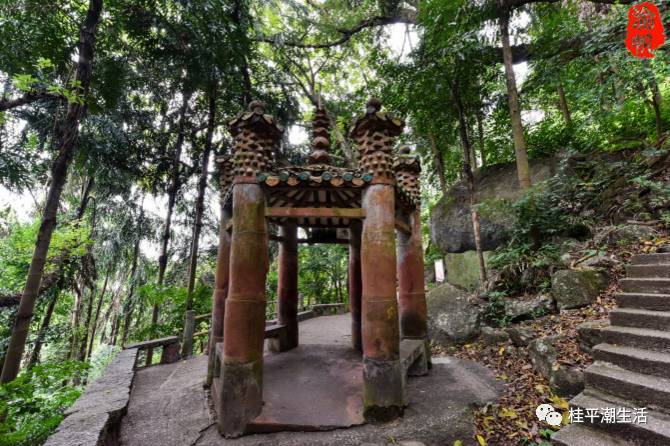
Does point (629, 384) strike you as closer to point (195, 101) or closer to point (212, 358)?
point (212, 358)

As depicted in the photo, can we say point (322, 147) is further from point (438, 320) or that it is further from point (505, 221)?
point (505, 221)

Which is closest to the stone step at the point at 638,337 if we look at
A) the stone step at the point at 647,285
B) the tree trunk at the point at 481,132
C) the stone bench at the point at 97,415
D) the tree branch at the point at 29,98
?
the stone step at the point at 647,285

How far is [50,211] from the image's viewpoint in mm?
5793

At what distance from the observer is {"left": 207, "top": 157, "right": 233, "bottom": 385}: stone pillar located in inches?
224

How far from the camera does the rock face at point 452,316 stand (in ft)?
25.5

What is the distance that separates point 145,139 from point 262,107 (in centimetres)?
961

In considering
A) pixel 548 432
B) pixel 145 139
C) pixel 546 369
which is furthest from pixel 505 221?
pixel 145 139

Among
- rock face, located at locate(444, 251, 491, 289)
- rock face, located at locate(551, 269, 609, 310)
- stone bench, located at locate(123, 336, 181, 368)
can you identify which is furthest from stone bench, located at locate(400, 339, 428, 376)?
stone bench, located at locate(123, 336, 181, 368)

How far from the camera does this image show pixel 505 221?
32.9 feet

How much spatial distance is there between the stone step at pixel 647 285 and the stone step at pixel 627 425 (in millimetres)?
2205

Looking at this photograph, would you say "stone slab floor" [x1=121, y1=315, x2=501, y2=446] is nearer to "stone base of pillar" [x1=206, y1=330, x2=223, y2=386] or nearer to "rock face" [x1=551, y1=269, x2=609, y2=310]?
"stone base of pillar" [x1=206, y1=330, x2=223, y2=386]

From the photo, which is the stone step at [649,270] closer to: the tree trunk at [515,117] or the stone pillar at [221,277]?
the tree trunk at [515,117]

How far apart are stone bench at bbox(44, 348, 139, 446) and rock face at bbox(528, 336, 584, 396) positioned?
6.14 meters

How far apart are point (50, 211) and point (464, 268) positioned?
39.3 ft
